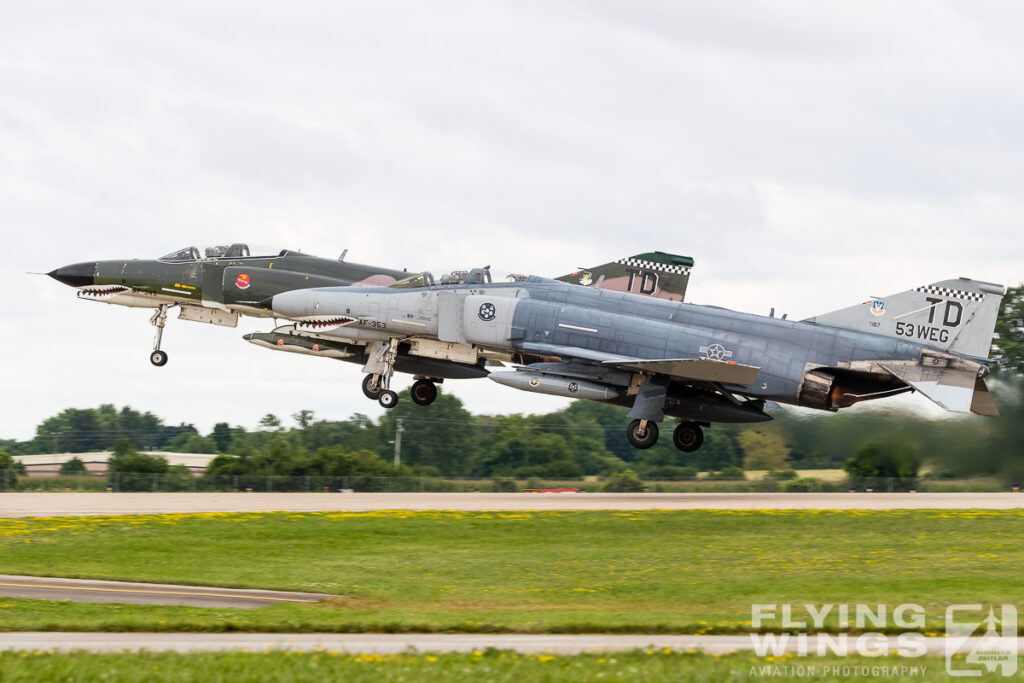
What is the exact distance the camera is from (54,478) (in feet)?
145

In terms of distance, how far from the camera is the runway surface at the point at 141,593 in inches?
692

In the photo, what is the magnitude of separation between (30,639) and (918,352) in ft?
76.9

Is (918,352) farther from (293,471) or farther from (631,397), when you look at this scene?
(293,471)

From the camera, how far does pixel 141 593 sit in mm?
18516

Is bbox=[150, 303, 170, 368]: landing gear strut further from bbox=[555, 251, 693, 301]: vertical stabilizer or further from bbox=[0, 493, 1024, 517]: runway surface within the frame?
bbox=[555, 251, 693, 301]: vertical stabilizer

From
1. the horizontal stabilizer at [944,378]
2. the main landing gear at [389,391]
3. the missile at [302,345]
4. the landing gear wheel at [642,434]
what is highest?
the horizontal stabilizer at [944,378]

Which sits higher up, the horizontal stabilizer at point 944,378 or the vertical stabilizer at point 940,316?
the vertical stabilizer at point 940,316

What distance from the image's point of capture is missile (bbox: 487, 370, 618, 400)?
3003cm

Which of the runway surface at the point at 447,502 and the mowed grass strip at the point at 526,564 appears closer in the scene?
the mowed grass strip at the point at 526,564

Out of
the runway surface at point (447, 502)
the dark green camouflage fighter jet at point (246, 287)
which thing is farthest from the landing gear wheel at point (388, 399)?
the runway surface at point (447, 502)

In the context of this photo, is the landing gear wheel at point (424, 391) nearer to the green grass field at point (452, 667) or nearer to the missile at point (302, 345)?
A: the missile at point (302, 345)

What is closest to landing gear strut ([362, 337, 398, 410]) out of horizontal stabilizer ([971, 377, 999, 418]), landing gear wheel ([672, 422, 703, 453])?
landing gear wheel ([672, 422, 703, 453])

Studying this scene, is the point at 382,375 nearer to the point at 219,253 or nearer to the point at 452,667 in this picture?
the point at 219,253

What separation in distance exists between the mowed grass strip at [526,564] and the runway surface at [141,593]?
22.4 inches
